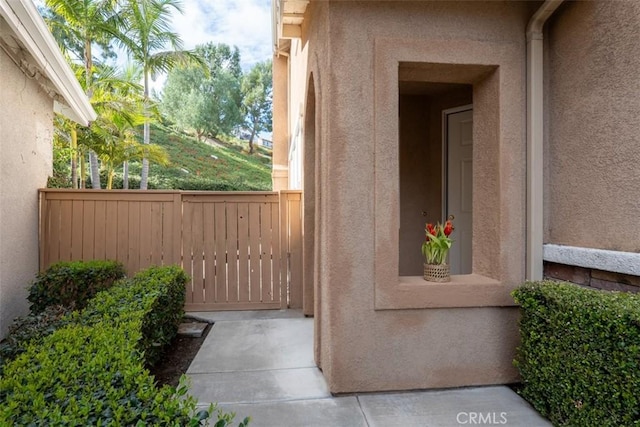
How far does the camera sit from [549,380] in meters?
2.80

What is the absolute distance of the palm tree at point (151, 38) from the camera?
1116 cm

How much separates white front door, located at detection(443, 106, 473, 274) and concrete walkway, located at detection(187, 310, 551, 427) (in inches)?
75.9

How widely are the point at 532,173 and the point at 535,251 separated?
2.31 feet

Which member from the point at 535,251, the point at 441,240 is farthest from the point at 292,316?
the point at 535,251

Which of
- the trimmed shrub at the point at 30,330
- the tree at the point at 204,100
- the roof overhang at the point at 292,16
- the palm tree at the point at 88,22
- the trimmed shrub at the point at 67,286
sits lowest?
the trimmed shrub at the point at 30,330

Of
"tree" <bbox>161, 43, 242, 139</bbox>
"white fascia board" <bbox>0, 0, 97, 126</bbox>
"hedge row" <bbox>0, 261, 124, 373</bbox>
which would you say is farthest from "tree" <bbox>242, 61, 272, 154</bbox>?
"hedge row" <bbox>0, 261, 124, 373</bbox>

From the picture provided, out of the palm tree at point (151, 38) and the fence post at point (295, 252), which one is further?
the palm tree at point (151, 38)

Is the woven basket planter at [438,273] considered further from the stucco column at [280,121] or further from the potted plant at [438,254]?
the stucco column at [280,121]

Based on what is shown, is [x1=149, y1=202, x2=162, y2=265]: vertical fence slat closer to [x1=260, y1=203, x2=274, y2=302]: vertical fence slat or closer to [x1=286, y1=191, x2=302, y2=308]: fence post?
[x1=260, y1=203, x2=274, y2=302]: vertical fence slat

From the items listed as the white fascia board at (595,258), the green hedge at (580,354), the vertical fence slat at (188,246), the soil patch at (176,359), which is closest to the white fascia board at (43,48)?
the vertical fence slat at (188,246)

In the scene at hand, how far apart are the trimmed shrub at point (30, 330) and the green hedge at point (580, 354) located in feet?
12.5

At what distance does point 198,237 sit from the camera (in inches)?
227

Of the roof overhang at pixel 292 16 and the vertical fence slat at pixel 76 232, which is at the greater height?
the roof overhang at pixel 292 16

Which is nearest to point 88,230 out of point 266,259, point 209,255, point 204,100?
point 209,255
